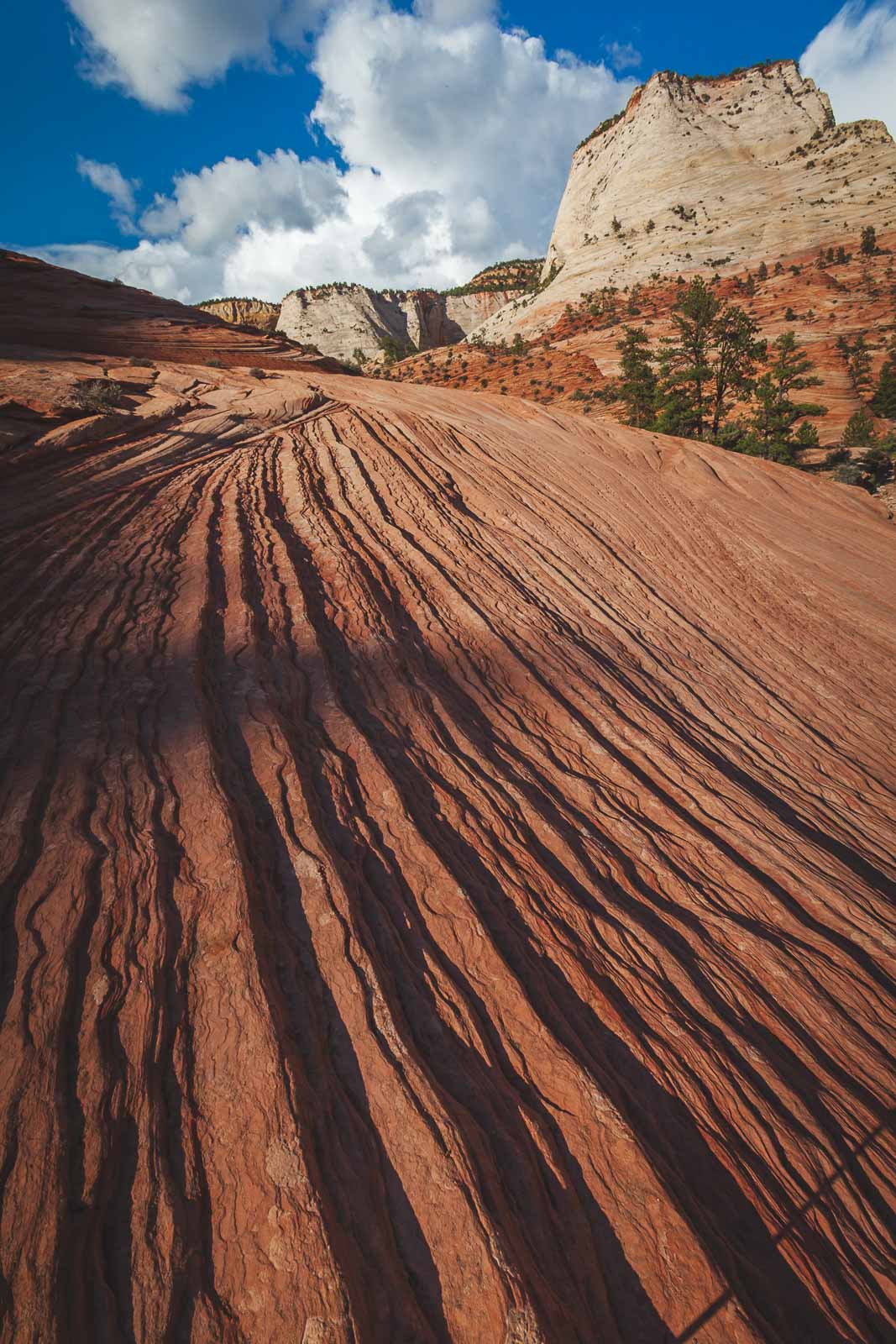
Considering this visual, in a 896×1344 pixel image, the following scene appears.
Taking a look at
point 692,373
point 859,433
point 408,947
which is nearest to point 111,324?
point 408,947

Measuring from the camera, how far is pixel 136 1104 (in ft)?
7.59

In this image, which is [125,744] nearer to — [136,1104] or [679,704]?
[136,1104]

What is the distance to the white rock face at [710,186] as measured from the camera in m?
51.0

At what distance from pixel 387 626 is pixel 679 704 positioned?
3579mm

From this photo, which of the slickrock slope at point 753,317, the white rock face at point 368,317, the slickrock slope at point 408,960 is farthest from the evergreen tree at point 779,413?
the white rock face at point 368,317

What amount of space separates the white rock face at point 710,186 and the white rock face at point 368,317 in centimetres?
1867

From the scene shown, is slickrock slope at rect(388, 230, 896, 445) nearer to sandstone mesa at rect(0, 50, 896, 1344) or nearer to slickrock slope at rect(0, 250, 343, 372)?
slickrock slope at rect(0, 250, 343, 372)

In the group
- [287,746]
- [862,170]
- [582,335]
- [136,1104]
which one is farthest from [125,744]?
[862,170]

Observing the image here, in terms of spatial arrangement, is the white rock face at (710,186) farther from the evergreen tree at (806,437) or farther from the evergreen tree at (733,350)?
the evergreen tree at (806,437)

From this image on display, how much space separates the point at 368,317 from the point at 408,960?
92.2 metres

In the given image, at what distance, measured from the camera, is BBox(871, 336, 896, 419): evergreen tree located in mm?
28375

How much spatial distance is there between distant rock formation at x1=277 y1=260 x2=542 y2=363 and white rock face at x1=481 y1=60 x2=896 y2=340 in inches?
692

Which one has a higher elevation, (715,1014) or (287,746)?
(287,746)

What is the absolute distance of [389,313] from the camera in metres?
83.8
